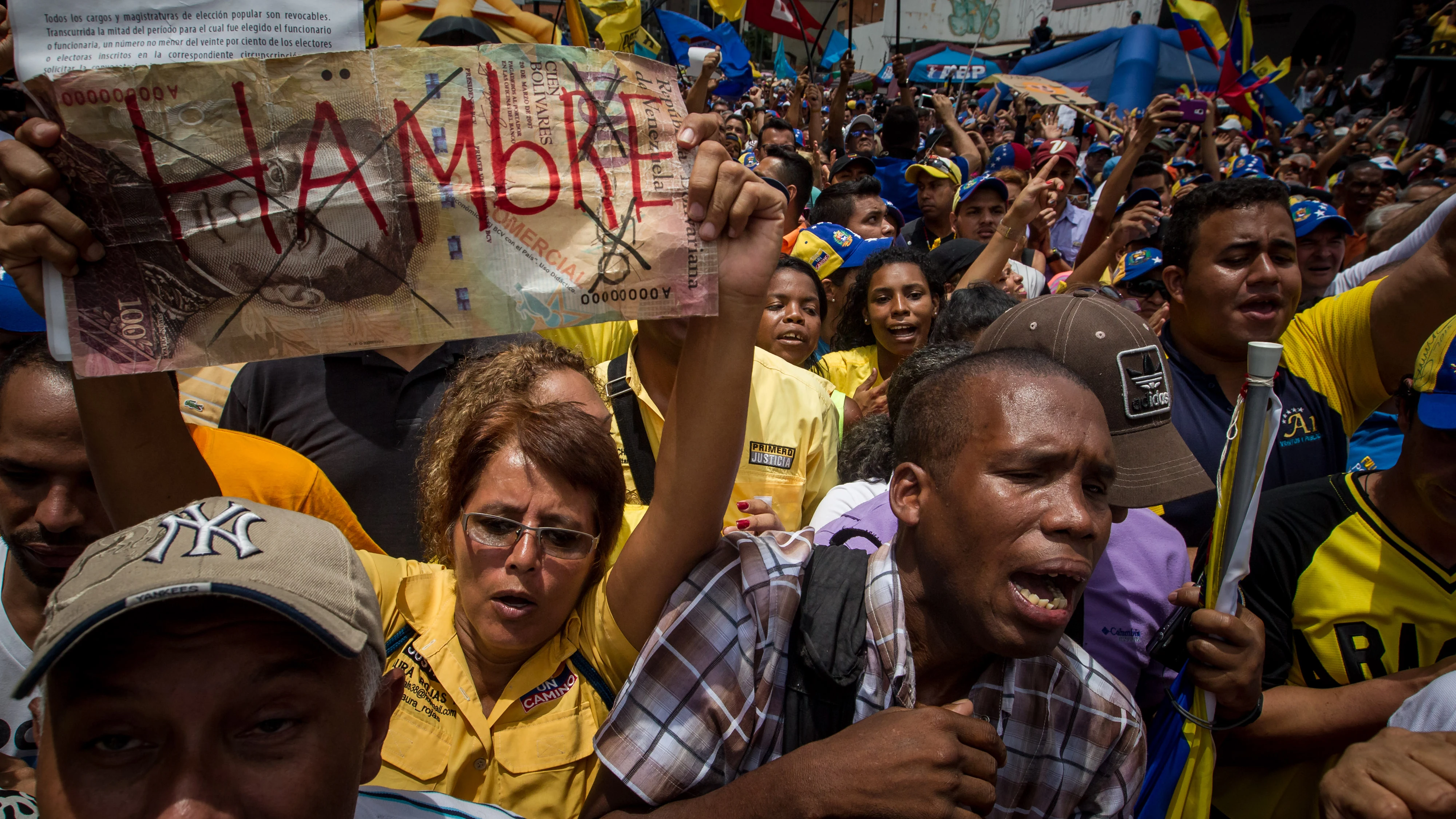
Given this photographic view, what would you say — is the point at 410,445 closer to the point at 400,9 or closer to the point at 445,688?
the point at 445,688

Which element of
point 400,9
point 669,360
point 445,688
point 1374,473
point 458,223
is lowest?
point 445,688

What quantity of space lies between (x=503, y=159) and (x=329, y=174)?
→ 253mm

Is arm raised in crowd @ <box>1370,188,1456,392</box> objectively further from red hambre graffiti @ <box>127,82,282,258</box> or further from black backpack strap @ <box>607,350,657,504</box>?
red hambre graffiti @ <box>127,82,282,258</box>

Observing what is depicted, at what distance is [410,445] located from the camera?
2762 millimetres

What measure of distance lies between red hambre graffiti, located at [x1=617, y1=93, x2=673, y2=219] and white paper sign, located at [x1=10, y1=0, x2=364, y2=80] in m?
0.41

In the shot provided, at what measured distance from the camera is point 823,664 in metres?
1.40

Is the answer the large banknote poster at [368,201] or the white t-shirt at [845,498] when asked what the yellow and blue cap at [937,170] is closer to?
the white t-shirt at [845,498]

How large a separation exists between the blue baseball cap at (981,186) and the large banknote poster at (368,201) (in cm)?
473

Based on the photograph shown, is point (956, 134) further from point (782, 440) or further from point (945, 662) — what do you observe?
point (945, 662)

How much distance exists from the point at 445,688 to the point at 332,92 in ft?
3.83

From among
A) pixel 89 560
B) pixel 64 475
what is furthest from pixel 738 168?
pixel 64 475

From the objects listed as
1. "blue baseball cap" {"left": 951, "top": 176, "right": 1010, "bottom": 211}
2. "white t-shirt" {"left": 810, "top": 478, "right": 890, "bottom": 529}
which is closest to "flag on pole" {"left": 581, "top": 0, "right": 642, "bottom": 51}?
"blue baseball cap" {"left": 951, "top": 176, "right": 1010, "bottom": 211}

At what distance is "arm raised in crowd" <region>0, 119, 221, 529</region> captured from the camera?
3.78 feet

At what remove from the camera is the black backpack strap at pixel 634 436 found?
2.65 m
